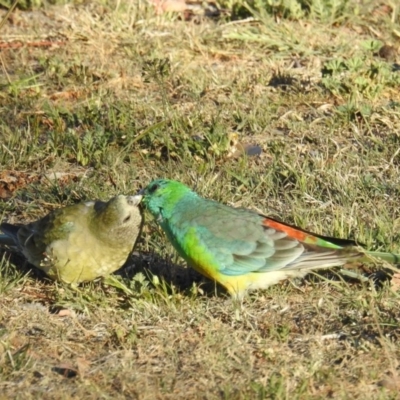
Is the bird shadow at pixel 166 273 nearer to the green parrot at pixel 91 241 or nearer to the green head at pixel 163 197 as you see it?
the green parrot at pixel 91 241

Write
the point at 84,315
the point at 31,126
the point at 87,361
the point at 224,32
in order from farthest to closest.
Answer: the point at 224,32 < the point at 31,126 < the point at 84,315 < the point at 87,361

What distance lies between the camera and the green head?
17.9 feet

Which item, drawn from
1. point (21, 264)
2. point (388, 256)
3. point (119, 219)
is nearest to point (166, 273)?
point (119, 219)

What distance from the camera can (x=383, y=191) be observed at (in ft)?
20.9

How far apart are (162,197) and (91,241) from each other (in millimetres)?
473

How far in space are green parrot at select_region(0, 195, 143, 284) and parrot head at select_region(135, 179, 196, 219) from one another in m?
0.10

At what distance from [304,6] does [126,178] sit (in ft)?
10.3

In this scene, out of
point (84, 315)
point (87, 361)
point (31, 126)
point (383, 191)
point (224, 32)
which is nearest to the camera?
point (87, 361)

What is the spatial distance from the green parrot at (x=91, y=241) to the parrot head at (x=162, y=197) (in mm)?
98

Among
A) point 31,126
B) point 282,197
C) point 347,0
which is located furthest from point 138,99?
point 347,0

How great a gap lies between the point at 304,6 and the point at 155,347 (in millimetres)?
4820

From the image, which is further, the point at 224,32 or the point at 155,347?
the point at 224,32

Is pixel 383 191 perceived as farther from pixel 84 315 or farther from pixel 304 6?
pixel 304 6

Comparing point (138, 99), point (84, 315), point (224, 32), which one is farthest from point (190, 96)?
point (84, 315)
